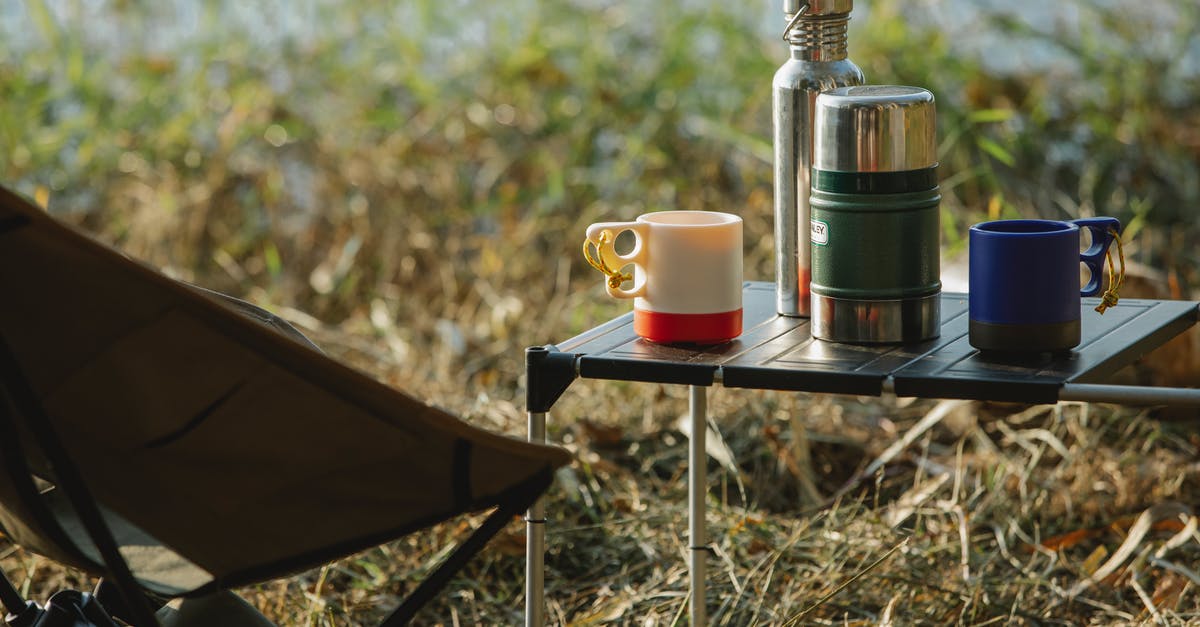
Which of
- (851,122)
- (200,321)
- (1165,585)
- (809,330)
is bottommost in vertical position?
(1165,585)

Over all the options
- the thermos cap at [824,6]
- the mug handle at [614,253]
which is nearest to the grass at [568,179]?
the mug handle at [614,253]

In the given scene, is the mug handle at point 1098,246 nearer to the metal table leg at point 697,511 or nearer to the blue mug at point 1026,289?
the blue mug at point 1026,289

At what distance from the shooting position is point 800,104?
1708 mm

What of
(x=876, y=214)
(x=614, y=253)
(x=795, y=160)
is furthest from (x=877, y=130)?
(x=614, y=253)

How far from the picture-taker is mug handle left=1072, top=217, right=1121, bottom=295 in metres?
1.58

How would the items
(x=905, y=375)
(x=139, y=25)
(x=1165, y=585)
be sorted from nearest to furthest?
(x=905, y=375) < (x=1165, y=585) < (x=139, y=25)

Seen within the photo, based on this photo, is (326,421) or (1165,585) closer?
(326,421)

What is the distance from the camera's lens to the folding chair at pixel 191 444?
4.22ft

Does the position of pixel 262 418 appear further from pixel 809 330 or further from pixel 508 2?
pixel 508 2

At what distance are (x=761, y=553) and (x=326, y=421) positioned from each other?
1.14 metres

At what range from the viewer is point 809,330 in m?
1.70

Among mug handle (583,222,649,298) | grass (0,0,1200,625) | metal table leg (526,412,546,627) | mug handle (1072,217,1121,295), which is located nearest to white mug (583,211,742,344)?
mug handle (583,222,649,298)

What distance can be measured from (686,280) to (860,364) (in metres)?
0.22

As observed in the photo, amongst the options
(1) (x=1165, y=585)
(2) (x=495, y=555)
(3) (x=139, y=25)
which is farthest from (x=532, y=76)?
(1) (x=1165, y=585)
